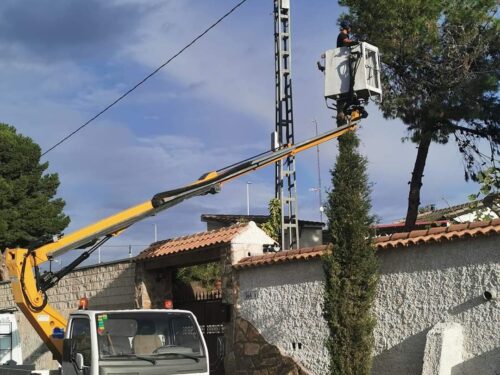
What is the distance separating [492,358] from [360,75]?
5686 millimetres

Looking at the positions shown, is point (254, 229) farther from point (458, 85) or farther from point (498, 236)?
point (458, 85)

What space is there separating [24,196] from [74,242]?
69.9ft

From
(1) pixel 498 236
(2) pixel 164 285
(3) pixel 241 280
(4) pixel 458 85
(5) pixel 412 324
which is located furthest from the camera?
(4) pixel 458 85

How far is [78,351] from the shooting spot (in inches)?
305

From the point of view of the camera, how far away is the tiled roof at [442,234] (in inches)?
335

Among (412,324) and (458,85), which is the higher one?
(458,85)

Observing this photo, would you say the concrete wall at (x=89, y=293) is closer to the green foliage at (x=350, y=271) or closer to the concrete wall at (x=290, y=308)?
the concrete wall at (x=290, y=308)

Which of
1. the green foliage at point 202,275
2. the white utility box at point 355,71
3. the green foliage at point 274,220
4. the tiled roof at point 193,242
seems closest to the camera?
the white utility box at point 355,71

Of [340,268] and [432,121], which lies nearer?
[340,268]

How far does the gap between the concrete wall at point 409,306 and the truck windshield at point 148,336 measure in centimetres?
294

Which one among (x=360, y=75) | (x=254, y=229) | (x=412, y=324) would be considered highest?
(x=360, y=75)

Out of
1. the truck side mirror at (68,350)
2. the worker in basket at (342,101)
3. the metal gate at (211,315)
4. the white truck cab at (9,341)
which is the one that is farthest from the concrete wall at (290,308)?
the white truck cab at (9,341)

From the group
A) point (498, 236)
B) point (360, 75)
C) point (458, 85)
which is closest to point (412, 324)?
point (498, 236)

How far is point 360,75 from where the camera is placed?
11961 mm
